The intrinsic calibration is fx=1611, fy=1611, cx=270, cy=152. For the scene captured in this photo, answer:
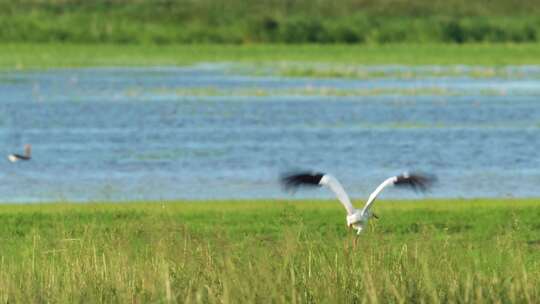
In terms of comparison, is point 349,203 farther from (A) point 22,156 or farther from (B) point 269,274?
(A) point 22,156

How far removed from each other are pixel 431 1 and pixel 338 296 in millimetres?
77206

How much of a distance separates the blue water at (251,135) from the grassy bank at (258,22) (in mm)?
18587

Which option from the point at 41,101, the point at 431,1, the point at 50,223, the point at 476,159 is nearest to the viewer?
the point at 50,223

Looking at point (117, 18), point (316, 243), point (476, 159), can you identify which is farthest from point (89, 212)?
point (117, 18)

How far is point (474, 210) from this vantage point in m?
16.9

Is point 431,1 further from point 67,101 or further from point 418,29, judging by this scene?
point 67,101

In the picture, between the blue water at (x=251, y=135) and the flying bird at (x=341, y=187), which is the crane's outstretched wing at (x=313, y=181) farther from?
the blue water at (x=251, y=135)

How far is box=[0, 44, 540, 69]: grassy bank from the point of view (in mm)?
56812

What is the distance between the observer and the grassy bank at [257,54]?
5681cm

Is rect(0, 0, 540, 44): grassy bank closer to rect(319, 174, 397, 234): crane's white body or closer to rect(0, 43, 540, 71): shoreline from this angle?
rect(0, 43, 540, 71): shoreline

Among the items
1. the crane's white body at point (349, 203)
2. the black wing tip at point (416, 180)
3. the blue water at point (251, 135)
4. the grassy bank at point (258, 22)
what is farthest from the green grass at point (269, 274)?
the grassy bank at point (258, 22)

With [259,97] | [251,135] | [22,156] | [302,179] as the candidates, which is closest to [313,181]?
[302,179]

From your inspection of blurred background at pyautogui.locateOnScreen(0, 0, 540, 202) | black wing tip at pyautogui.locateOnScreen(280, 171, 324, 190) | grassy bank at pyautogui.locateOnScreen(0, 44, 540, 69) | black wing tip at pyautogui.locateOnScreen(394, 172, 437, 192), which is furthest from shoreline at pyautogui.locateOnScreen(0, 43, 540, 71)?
black wing tip at pyautogui.locateOnScreen(394, 172, 437, 192)

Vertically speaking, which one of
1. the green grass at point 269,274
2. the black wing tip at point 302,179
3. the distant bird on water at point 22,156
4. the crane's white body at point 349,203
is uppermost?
the distant bird on water at point 22,156
